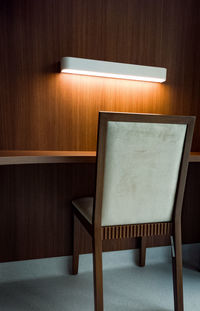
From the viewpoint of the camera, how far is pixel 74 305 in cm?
142

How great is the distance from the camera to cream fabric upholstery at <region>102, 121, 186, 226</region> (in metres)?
1.16

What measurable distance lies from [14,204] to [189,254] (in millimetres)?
1400

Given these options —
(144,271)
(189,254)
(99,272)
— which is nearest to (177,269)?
(99,272)

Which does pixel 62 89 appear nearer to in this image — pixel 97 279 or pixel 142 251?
pixel 97 279

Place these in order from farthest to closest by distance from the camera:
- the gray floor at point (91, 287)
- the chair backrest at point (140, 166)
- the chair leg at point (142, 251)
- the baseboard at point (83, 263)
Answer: the chair leg at point (142, 251) → the baseboard at point (83, 263) → the gray floor at point (91, 287) → the chair backrest at point (140, 166)

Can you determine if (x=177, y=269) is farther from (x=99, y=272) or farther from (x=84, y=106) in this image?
(x=84, y=106)

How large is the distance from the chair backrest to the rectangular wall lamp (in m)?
0.63

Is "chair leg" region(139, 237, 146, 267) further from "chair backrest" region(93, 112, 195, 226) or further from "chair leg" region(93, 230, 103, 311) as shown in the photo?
"chair leg" region(93, 230, 103, 311)

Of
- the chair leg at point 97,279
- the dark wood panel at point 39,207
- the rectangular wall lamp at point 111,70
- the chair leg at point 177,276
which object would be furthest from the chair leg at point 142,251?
the rectangular wall lamp at point 111,70

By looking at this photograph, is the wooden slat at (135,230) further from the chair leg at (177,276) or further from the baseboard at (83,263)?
the baseboard at (83,263)

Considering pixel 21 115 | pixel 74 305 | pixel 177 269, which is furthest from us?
pixel 21 115

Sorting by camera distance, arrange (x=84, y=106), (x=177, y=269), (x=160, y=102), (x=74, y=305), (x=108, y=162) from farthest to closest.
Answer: (x=160, y=102) < (x=84, y=106) < (x=74, y=305) < (x=177, y=269) < (x=108, y=162)

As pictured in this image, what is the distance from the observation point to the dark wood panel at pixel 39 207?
1647 millimetres

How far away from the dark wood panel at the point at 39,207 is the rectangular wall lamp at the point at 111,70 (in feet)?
2.04
